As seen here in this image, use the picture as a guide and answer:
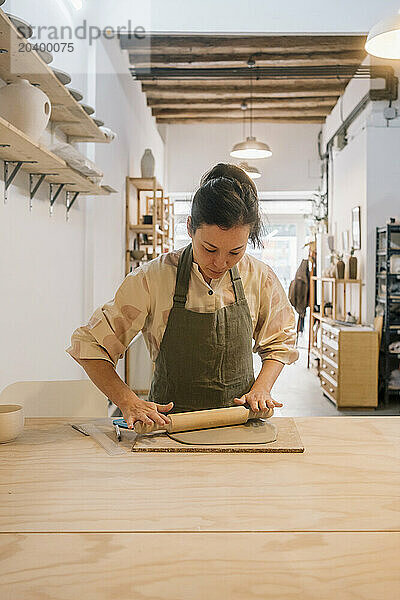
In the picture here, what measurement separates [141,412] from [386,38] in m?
2.55

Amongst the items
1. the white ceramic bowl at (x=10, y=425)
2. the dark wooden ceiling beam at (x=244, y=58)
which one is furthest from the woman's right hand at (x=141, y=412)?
the dark wooden ceiling beam at (x=244, y=58)

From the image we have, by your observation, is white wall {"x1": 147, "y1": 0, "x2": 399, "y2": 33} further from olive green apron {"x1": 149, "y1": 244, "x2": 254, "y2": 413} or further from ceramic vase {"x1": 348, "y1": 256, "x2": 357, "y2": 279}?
olive green apron {"x1": 149, "y1": 244, "x2": 254, "y2": 413}

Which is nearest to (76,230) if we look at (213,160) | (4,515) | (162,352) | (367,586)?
(162,352)

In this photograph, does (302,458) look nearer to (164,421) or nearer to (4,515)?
(164,421)

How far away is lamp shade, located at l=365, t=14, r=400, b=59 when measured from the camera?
2.97m

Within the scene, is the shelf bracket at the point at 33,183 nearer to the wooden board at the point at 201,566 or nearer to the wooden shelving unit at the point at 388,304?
the wooden board at the point at 201,566

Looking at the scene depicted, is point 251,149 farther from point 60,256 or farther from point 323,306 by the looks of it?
point 60,256

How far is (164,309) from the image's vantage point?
1.79m

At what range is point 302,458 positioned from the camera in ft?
4.71

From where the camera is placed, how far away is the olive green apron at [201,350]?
5.90ft

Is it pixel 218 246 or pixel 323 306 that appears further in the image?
pixel 323 306

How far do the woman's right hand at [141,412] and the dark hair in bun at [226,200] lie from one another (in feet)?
1.67

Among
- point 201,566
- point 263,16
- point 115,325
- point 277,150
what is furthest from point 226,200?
point 277,150

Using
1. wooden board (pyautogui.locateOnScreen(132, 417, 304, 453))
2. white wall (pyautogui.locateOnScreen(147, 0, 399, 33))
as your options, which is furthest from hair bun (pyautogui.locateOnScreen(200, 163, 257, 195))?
white wall (pyautogui.locateOnScreen(147, 0, 399, 33))
